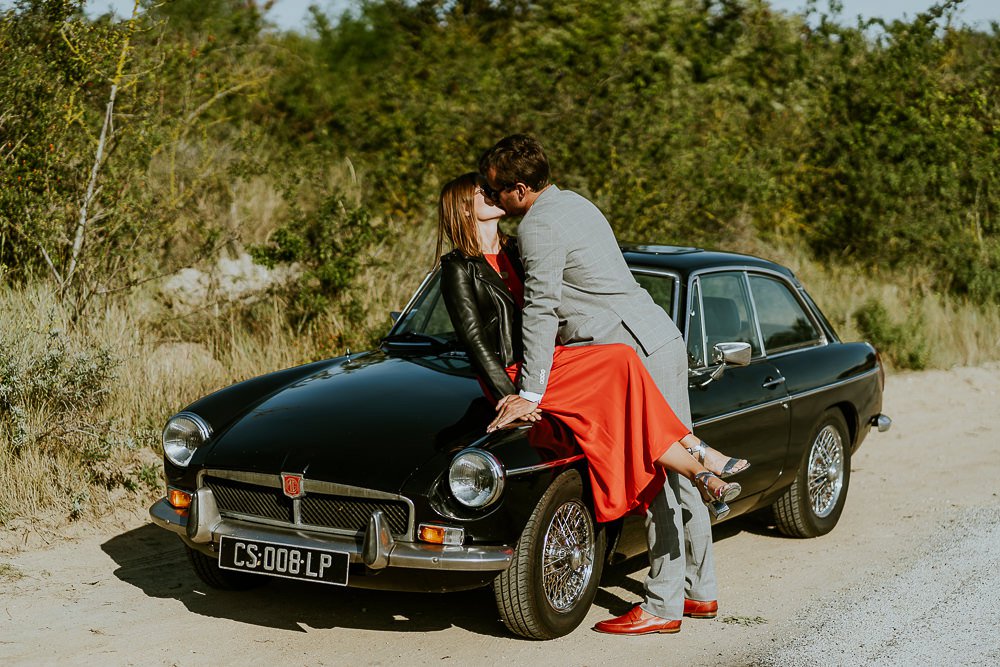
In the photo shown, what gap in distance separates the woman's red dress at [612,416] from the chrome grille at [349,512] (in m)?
0.78

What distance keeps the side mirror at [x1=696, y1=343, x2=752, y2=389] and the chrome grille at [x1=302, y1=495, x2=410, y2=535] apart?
1.90 meters

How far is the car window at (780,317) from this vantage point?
661 cm

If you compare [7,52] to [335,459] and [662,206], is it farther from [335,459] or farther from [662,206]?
[662,206]

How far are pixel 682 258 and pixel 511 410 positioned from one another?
6.50ft

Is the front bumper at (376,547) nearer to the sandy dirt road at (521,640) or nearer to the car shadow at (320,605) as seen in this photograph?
the sandy dirt road at (521,640)

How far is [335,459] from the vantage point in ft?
15.7

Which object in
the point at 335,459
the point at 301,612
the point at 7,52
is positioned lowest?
the point at 301,612

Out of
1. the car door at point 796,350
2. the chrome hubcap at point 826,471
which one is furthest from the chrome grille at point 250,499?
the chrome hubcap at point 826,471

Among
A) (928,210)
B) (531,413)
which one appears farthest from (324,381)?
(928,210)

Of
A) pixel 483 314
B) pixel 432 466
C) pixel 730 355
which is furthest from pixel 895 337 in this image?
pixel 432 466

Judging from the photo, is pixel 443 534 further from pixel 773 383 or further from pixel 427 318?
pixel 773 383

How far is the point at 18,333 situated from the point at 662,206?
7.61 metres

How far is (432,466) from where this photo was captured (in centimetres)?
467

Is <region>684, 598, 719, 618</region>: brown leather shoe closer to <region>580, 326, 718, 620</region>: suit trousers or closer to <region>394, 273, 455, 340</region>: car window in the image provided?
<region>580, 326, 718, 620</region>: suit trousers
